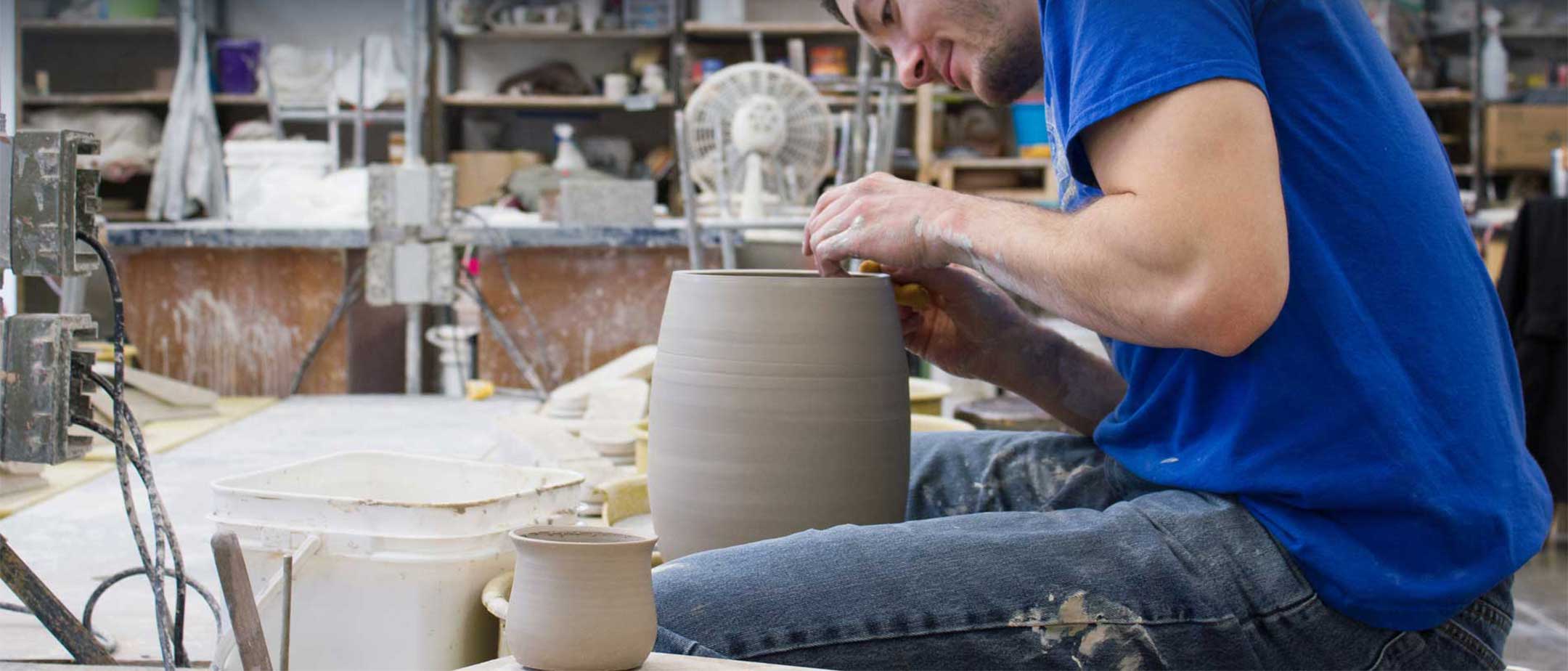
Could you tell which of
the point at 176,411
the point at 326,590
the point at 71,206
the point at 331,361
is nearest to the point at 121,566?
the point at 326,590

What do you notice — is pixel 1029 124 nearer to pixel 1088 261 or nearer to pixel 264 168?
pixel 264 168

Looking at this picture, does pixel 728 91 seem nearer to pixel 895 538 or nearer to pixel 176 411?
pixel 176 411

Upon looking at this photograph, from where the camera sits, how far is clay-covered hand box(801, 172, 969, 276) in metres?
1.23

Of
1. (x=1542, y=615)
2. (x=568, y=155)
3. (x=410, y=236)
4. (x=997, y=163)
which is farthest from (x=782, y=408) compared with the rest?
(x=568, y=155)

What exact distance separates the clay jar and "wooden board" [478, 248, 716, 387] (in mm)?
3626

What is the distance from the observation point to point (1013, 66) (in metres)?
1.36

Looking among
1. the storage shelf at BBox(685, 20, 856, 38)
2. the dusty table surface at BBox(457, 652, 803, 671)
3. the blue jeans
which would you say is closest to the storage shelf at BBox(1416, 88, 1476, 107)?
the storage shelf at BBox(685, 20, 856, 38)

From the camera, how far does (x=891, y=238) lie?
1.27 m

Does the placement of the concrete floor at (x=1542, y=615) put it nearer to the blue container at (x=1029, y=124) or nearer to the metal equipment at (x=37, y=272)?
the metal equipment at (x=37, y=272)

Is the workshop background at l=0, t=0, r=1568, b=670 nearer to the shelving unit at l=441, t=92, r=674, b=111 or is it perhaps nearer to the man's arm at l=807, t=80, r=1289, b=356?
the shelving unit at l=441, t=92, r=674, b=111

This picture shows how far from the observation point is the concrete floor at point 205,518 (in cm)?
173

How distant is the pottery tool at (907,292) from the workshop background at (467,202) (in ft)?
1.44

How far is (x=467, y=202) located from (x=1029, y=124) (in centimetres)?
338

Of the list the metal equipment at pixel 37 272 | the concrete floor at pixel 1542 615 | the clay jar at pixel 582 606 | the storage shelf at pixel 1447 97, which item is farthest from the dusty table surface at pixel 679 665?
the storage shelf at pixel 1447 97
